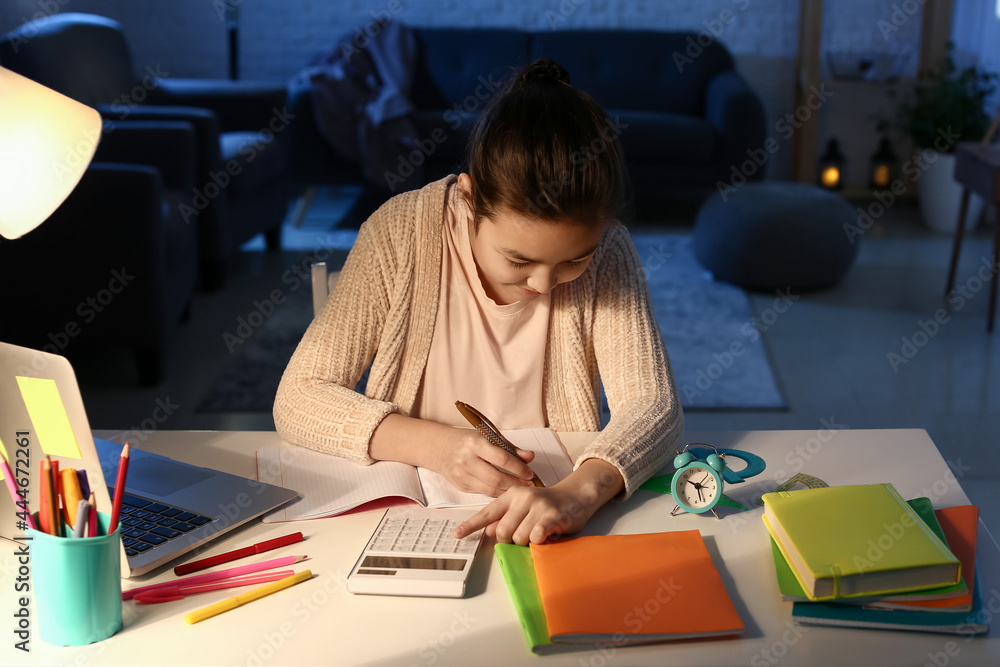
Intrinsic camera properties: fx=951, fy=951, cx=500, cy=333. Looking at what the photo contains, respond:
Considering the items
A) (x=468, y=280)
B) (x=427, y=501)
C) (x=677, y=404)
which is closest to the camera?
(x=427, y=501)

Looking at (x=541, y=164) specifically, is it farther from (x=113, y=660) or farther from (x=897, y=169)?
(x=897, y=169)

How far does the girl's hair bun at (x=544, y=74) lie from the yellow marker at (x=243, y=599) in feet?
2.01

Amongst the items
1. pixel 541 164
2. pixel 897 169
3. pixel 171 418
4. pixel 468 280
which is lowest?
pixel 171 418

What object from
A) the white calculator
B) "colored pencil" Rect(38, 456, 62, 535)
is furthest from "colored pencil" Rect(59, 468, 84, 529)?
the white calculator

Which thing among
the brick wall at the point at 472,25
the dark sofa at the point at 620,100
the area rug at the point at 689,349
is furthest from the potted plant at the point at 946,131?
the area rug at the point at 689,349

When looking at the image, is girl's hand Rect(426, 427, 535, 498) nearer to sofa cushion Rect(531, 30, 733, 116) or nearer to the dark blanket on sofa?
the dark blanket on sofa

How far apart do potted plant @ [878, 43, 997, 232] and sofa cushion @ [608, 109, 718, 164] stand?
1069 millimetres

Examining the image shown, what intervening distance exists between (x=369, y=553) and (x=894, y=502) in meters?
0.48

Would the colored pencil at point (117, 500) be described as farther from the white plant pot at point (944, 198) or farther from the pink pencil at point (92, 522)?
the white plant pot at point (944, 198)

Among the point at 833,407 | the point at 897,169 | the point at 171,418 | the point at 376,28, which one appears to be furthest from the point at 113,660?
the point at 897,169

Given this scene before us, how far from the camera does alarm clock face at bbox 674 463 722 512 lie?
0.94 meters

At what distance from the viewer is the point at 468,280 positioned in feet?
4.23

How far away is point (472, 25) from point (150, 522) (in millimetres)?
4755

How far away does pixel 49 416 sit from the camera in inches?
30.5
